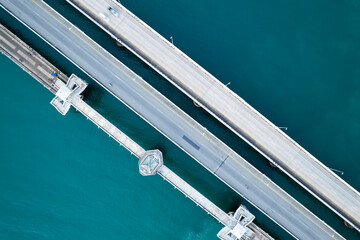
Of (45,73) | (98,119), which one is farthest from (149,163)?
(45,73)

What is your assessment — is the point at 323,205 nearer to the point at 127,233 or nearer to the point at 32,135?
the point at 127,233

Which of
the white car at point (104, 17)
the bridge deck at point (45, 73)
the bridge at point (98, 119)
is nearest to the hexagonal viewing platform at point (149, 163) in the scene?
the bridge at point (98, 119)

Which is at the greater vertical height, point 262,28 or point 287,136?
point 262,28

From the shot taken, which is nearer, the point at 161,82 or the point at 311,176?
the point at 311,176

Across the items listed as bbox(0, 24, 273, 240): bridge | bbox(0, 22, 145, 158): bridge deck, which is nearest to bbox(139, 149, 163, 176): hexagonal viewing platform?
bbox(0, 24, 273, 240): bridge

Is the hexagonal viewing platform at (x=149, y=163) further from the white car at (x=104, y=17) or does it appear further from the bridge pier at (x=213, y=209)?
the white car at (x=104, y=17)

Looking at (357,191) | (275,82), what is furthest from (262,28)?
(357,191)

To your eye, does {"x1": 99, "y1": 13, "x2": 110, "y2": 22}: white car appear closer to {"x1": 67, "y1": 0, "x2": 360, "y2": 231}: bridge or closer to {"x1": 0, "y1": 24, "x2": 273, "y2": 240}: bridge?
{"x1": 67, "y1": 0, "x2": 360, "y2": 231}: bridge
